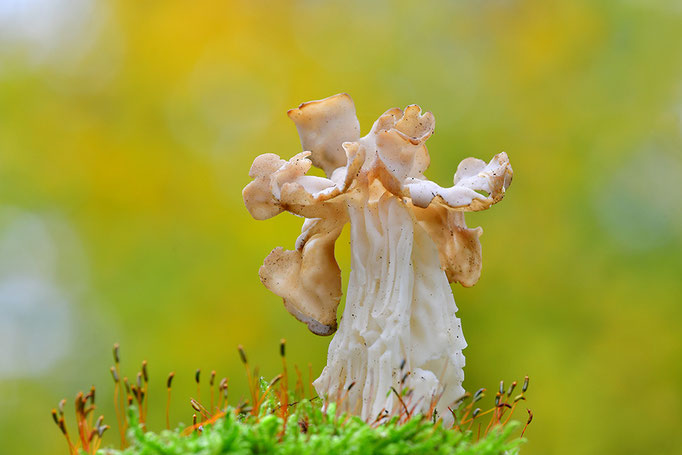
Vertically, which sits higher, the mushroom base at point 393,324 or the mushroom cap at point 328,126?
the mushroom cap at point 328,126

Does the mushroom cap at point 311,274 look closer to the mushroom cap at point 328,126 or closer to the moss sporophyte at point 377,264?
the moss sporophyte at point 377,264

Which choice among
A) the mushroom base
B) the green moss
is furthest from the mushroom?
the green moss

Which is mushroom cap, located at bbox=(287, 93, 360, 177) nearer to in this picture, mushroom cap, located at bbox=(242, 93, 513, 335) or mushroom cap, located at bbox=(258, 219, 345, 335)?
mushroom cap, located at bbox=(242, 93, 513, 335)

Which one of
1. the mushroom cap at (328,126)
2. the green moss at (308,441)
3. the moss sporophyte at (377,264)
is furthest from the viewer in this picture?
the mushroom cap at (328,126)

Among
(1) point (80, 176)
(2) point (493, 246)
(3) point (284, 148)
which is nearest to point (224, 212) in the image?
(3) point (284, 148)

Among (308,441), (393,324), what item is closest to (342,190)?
(393,324)

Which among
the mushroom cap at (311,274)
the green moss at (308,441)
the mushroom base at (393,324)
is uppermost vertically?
the mushroom cap at (311,274)

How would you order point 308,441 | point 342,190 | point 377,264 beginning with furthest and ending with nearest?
point 377,264, point 342,190, point 308,441

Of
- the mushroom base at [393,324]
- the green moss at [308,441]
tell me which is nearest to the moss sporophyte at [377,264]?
the mushroom base at [393,324]

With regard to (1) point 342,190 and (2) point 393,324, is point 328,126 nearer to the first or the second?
(1) point 342,190
